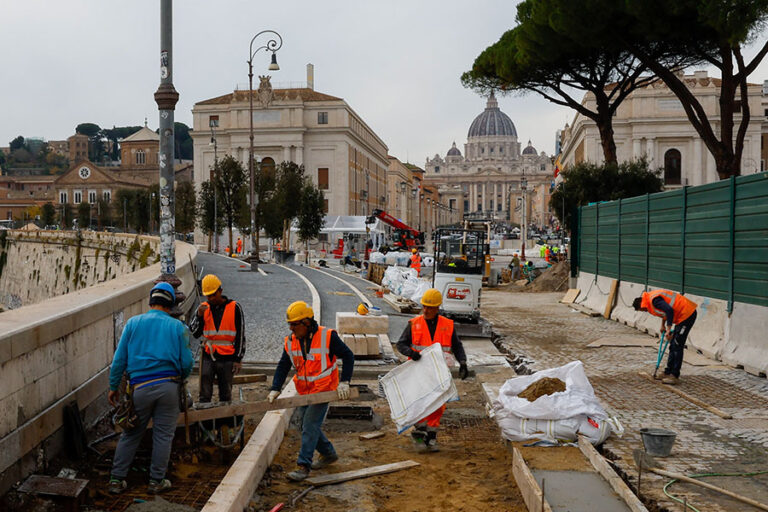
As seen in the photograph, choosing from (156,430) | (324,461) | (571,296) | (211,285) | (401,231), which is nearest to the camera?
(156,430)

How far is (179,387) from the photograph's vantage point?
6.23 meters

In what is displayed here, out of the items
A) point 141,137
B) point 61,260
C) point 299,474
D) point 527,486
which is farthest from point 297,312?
point 141,137

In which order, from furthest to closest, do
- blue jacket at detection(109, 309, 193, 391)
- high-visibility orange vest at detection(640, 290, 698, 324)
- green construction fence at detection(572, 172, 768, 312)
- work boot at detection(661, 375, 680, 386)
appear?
green construction fence at detection(572, 172, 768, 312)
high-visibility orange vest at detection(640, 290, 698, 324)
work boot at detection(661, 375, 680, 386)
blue jacket at detection(109, 309, 193, 391)

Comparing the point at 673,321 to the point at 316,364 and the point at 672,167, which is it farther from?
the point at 672,167

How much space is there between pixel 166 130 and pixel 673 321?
7.36m

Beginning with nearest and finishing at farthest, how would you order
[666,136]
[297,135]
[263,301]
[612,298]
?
[263,301] < [612,298] < [666,136] < [297,135]

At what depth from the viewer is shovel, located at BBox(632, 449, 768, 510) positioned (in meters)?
5.54

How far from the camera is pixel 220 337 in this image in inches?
310

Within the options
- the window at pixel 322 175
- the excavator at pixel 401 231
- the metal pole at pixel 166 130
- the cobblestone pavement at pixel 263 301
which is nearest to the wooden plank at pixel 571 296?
the cobblestone pavement at pixel 263 301

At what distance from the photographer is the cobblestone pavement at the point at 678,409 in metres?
6.16

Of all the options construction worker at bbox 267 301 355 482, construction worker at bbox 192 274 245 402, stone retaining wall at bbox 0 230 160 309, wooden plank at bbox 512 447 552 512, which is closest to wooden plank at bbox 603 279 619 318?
wooden plank at bbox 512 447 552 512

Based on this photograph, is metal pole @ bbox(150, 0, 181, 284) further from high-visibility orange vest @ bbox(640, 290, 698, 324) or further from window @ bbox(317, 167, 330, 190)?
window @ bbox(317, 167, 330, 190)

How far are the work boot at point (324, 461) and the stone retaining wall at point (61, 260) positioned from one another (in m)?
19.8

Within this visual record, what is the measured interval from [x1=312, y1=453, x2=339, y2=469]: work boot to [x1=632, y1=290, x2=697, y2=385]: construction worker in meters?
5.19
